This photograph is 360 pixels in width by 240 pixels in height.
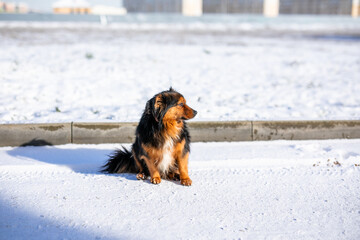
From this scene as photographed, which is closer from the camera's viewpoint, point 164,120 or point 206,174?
point 164,120

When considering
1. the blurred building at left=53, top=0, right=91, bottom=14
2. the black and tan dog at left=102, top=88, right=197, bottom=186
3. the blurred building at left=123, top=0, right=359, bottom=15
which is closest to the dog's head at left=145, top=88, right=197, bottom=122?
the black and tan dog at left=102, top=88, right=197, bottom=186

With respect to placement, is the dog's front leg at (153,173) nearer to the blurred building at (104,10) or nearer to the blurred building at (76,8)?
the blurred building at (76,8)

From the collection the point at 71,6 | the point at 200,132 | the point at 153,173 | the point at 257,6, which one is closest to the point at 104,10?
the point at 71,6

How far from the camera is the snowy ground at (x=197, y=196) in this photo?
292cm

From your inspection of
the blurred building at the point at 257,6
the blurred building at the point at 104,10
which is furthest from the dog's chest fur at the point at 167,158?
the blurred building at the point at 104,10

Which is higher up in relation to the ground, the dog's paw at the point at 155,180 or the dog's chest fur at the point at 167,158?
the dog's chest fur at the point at 167,158

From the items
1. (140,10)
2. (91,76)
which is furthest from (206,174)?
(140,10)

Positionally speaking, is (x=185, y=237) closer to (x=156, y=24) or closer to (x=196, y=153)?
(x=196, y=153)

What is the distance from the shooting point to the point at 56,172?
4.14 meters

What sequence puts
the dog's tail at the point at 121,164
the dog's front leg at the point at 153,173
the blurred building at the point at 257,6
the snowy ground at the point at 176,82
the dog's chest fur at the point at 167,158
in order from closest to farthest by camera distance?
the dog's chest fur at the point at 167,158, the dog's front leg at the point at 153,173, the dog's tail at the point at 121,164, the snowy ground at the point at 176,82, the blurred building at the point at 257,6

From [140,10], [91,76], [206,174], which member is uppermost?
[140,10]

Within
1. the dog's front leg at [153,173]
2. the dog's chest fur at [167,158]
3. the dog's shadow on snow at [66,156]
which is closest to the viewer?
the dog's chest fur at [167,158]

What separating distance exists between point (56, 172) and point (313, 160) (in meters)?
2.92

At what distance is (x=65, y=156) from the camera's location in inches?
180
